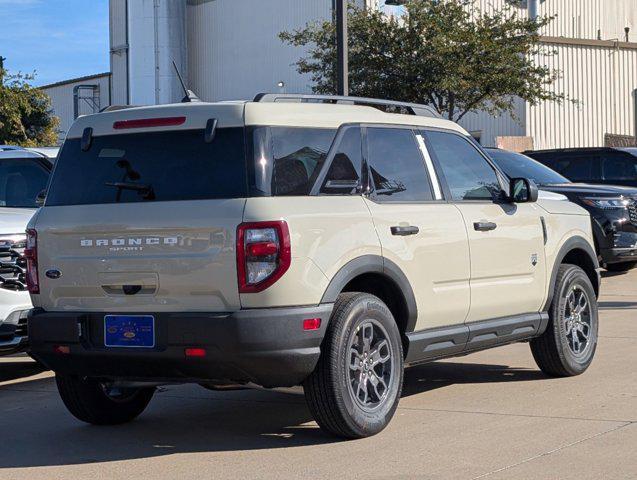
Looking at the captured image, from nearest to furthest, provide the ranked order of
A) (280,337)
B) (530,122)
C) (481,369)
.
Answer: (280,337) < (481,369) < (530,122)

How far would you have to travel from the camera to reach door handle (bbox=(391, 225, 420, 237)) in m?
7.08

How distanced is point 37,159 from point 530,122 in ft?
104

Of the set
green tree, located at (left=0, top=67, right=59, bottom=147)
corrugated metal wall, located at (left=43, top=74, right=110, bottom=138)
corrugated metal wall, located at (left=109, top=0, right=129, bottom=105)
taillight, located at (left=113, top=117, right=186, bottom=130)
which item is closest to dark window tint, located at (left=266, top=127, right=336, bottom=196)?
taillight, located at (left=113, top=117, right=186, bottom=130)

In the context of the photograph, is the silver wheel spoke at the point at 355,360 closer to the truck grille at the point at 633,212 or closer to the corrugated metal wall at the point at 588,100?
the truck grille at the point at 633,212

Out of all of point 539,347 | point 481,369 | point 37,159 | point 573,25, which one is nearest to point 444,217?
point 539,347

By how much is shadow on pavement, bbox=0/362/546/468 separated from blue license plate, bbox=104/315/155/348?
656 mm

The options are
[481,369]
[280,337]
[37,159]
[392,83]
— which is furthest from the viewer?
[392,83]

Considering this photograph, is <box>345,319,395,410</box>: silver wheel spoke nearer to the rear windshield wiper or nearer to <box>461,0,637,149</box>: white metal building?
the rear windshield wiper

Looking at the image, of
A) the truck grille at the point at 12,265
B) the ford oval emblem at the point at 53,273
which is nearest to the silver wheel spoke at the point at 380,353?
the ford oval emblem at the point at 53,273

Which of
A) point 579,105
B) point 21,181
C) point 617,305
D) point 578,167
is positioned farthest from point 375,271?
point 579,105

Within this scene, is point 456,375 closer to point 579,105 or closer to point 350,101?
point 350,101

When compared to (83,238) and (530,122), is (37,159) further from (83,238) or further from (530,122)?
(530,122)

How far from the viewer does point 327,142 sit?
6.95m

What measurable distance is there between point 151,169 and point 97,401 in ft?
5.44
